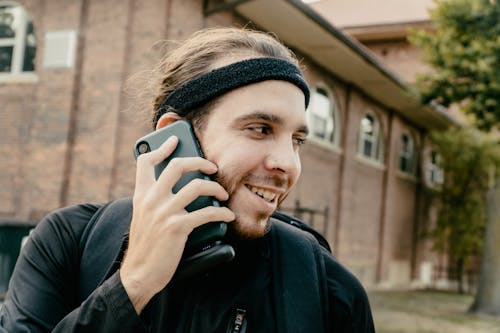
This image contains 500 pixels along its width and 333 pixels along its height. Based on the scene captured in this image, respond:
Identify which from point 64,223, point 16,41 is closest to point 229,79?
point 64,223

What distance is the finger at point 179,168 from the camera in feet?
3.93

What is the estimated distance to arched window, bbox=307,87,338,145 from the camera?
1603 centimetres

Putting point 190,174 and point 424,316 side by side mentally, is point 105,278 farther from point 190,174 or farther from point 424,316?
point 424,316

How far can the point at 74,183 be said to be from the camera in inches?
440

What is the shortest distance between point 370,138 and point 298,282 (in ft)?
62.1

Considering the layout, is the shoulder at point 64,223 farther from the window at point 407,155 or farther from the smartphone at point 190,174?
the window at point 407,155

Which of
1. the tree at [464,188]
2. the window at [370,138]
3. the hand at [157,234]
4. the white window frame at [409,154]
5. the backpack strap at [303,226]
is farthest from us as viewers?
the white window frame at [409,154]

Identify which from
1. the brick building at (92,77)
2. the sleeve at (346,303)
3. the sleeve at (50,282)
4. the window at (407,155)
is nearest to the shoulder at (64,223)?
the sleeve at (50,282)

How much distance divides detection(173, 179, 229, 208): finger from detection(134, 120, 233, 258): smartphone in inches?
0.9

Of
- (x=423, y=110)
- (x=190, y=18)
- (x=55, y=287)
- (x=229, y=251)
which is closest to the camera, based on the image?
(x=229, y=251)

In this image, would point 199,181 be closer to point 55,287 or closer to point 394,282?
point 55,287

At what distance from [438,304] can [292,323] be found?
1678cm

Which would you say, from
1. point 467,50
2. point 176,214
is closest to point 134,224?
point 176,214

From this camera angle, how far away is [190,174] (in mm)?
1303
